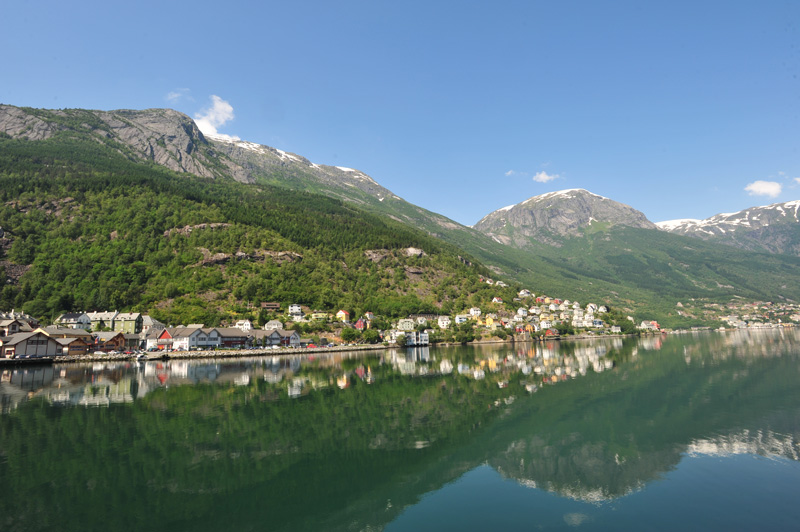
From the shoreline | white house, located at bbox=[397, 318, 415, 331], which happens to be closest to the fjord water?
the shoreline

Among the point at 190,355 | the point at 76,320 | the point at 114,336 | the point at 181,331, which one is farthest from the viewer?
the point at 76,320

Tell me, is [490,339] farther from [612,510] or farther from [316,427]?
[612,510]

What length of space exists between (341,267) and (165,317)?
50.0 m

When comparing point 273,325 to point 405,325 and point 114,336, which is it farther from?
point 405,325

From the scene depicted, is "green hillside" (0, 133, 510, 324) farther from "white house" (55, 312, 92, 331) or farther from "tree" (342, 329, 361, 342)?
"tree" (342, 329, 361, 342)

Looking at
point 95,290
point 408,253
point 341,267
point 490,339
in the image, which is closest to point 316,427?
point 490,339

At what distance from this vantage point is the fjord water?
37.4 feet

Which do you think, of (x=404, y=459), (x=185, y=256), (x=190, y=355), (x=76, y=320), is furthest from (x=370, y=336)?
(x=404, y=459)

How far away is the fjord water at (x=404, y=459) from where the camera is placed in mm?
11414

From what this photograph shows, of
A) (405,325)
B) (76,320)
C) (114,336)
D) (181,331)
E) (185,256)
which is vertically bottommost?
(405,325)

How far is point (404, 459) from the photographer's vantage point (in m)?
16.2

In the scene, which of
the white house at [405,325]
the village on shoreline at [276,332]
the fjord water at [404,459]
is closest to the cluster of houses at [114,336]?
the village on shoreline at [276,332]

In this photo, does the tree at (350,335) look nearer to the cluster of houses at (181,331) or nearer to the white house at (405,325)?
the cluster of houses at (181,331)

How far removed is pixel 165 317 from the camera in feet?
271
